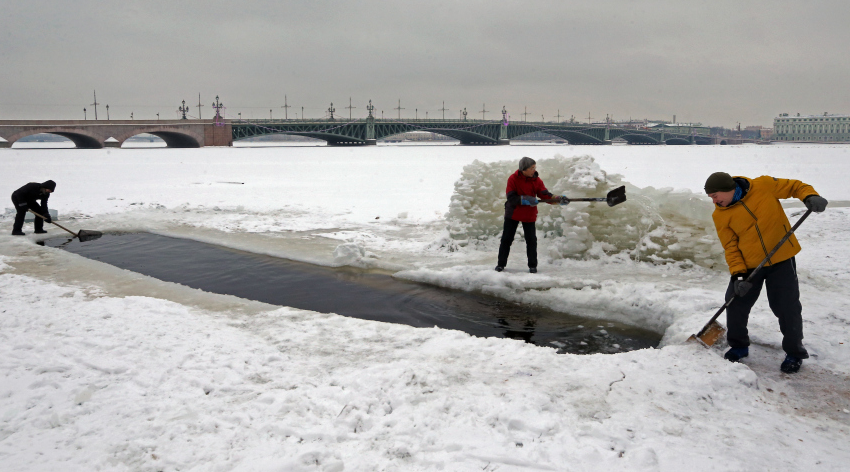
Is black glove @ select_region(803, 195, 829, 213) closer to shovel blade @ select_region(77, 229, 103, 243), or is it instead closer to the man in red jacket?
the man in red jacket

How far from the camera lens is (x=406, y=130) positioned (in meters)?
84.4

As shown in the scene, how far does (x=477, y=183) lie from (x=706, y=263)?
3.99 m

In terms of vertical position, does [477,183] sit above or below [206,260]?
above

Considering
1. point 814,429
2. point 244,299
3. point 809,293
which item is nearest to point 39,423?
point 244,299

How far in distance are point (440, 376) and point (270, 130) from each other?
7334 cm

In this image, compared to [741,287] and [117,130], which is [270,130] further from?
[741,287]

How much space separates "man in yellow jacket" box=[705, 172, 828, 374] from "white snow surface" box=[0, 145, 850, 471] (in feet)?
1.29

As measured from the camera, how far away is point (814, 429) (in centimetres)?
327

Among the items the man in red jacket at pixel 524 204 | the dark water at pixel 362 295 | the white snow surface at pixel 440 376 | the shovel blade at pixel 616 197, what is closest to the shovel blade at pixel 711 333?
the white snow surface at pixel 440 376

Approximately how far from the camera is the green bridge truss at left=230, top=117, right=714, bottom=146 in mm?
74375

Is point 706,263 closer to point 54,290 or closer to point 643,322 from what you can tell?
point 643,322

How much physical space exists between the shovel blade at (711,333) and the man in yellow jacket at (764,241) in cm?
35

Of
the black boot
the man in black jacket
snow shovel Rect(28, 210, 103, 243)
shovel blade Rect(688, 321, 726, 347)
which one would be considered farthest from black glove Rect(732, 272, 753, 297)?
the man in black jacket

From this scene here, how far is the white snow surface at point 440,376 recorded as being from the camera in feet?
9.99
